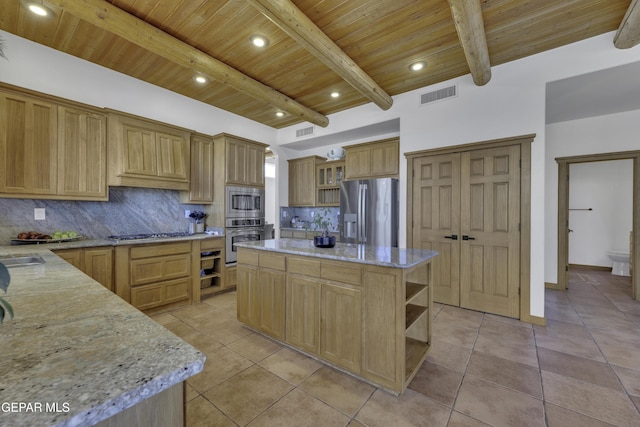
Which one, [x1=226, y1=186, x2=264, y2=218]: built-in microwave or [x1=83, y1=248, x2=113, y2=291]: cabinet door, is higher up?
[x1=226, y1=186, x2=264, y2=218]: built-in microwave

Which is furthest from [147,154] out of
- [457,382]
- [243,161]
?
[457,382]

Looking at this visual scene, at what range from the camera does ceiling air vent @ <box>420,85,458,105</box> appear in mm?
3547

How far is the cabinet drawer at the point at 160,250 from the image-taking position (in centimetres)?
313

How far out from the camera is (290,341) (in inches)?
95.2

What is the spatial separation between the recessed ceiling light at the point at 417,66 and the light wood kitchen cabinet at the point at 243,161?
2681mm

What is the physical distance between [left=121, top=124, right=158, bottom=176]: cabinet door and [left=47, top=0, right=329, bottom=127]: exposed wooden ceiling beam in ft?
3.65

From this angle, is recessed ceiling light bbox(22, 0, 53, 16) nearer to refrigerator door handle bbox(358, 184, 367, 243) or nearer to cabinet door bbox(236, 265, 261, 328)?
cabinet door bbox(236, 265, 261, 328)

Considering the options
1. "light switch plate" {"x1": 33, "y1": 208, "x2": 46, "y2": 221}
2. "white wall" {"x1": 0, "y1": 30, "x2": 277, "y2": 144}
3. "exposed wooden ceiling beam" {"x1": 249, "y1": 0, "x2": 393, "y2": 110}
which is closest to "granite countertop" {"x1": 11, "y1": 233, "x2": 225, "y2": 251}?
"light switch plate" {"x1": 33, "y1": 208, "x2": 46, "y2": 221}

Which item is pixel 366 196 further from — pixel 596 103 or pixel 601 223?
pixel 601 223

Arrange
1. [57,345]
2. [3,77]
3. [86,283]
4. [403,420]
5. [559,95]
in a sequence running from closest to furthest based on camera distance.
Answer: [57,345] → [86,283] → [403,420] → [3,77] → [559,95]

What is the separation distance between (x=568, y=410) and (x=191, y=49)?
4.37 m

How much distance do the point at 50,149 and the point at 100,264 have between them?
1.32 meters

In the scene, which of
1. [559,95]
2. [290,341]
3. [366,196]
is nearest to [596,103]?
[559,95]

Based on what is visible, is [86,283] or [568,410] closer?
[86,283]
